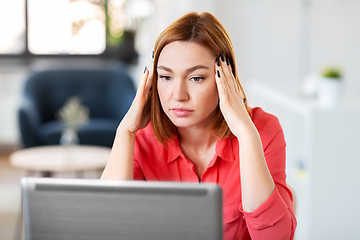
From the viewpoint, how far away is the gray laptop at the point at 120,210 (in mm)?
750

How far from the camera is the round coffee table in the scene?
3.02m

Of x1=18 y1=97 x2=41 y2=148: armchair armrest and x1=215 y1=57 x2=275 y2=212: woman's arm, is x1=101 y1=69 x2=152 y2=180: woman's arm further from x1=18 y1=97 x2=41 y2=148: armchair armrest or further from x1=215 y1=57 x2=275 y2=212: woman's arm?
x1=18 y1=97 x2=41 y2=148: armchair armrest

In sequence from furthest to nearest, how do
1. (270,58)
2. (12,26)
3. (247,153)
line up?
(12,26) < (270,58) < (247,153)

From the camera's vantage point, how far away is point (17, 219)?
10.6ft

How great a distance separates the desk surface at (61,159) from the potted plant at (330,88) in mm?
1383

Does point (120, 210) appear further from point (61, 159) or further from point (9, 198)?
point (9, 198)

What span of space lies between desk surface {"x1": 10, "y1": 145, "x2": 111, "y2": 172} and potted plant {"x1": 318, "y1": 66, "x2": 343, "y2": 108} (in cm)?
138

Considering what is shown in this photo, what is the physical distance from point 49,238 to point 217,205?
0.89 ft

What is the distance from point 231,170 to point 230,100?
203 millimetres

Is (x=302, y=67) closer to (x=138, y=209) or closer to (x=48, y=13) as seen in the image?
(x=48, y=13)

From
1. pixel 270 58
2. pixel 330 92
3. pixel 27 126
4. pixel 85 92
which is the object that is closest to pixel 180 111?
pixel 330 92

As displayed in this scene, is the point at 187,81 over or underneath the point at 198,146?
over

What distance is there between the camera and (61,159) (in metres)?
3.17

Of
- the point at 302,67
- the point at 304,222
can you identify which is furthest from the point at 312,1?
the point at 304,222
